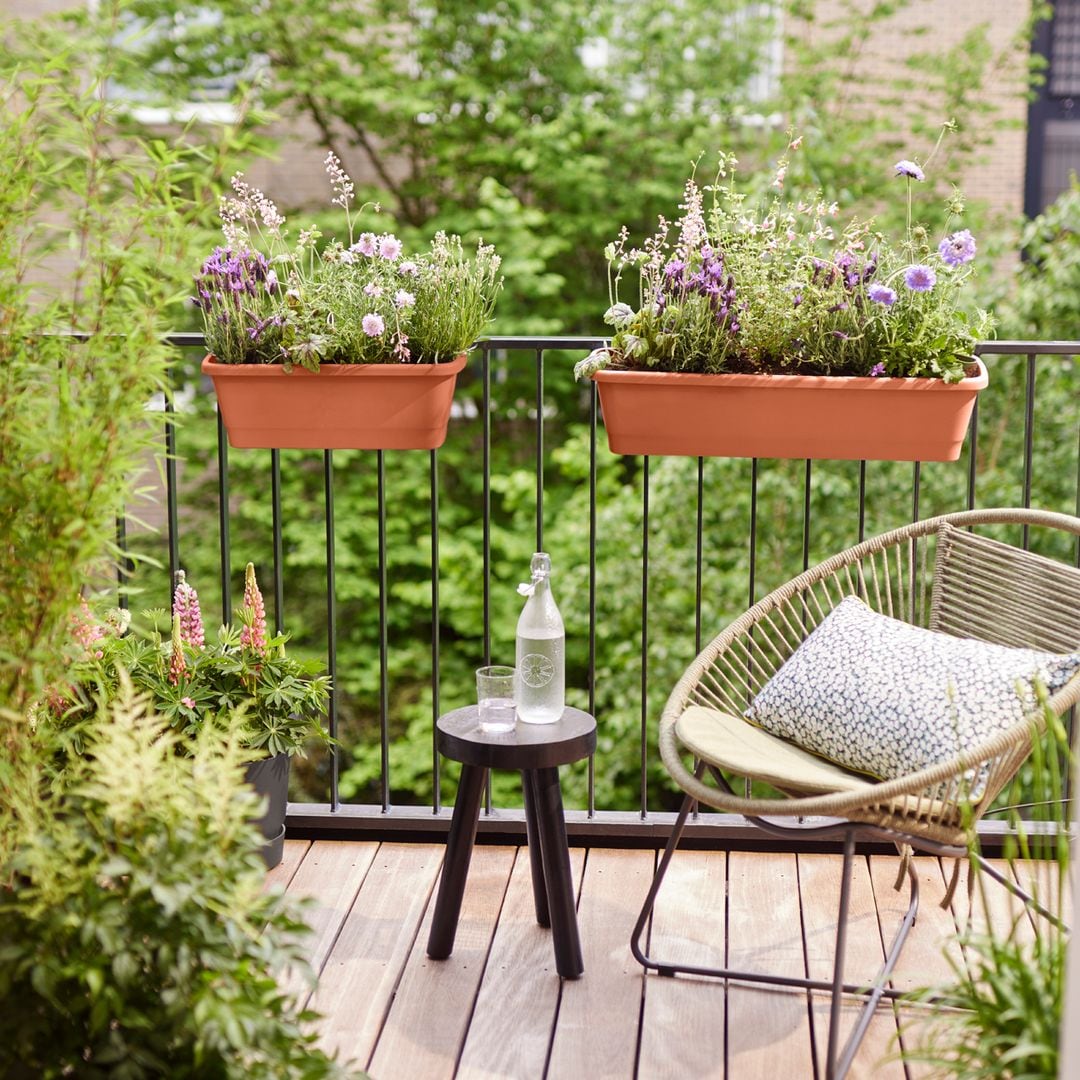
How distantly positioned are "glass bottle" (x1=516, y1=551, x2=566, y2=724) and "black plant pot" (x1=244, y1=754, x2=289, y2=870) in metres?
0.55

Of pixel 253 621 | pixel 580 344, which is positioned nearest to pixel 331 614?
pixel 253 621

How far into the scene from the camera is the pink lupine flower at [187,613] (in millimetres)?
2617

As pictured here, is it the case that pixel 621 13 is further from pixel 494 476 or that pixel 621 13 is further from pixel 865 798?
pixel 865 798

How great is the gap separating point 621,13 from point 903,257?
21.6 feet

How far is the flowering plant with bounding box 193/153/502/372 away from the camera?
93.4 inches

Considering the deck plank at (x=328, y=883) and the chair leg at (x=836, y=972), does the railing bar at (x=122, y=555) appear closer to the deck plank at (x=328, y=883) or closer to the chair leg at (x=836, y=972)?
the deck plank at (x=328, y=883)

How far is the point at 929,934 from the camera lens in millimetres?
2480

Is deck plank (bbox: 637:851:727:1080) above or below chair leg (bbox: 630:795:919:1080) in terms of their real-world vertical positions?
below

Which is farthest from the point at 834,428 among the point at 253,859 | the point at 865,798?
the point at 253,859

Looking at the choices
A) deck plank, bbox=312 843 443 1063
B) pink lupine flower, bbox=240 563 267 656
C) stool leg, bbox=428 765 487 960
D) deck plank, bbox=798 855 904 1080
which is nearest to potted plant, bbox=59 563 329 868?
pink lupine flower, bbox=240 563 267 656

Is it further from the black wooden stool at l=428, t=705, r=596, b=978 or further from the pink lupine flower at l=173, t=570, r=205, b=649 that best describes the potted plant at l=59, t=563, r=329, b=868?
the black wooden stool at l=428, t=705, r=596, b=978

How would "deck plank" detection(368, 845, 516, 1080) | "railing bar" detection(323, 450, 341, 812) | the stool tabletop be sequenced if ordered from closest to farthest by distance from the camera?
"deck plank" detection(368, 845, 516, 1080) → the stool tabletop → "railing bar" detection(323, 450, 341, 812)

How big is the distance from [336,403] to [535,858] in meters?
0.90

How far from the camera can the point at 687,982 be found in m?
2.35
